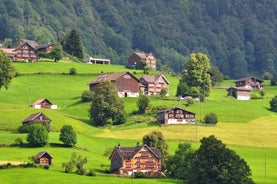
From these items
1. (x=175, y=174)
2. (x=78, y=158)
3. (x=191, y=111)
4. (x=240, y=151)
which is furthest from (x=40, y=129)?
(x=191, y=111)

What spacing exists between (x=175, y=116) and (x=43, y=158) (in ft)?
160

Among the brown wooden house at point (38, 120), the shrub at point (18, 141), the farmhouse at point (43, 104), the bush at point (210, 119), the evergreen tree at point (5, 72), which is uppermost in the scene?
the evergreen tree at point (5, 72)

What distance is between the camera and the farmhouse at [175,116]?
173250mm

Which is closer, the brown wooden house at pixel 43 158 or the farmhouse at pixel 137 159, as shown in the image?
the brown wooden house at pixel 43 158

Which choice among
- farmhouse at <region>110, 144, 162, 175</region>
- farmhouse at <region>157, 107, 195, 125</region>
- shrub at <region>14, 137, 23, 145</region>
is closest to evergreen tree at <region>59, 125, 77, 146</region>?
shrub at <region>14, 137, 23, 145</region>

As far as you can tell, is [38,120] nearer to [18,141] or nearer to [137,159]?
[18,141]

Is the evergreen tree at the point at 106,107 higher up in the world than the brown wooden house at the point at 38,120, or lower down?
higher up

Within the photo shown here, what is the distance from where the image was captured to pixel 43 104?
181875mm

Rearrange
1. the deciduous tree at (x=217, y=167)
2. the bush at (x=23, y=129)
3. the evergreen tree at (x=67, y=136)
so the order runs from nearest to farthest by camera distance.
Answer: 1. the deciduous tree at (x=217, y=167)
2. the evergreen tree at (x=67, y=136)
3. the bush at (x=23, y=129)

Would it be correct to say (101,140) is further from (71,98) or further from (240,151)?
(71,98)

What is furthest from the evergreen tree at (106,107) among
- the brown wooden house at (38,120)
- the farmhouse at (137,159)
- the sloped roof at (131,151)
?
the farmhouse at (137,159)

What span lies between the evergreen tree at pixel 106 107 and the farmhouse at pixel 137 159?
31.5 metres

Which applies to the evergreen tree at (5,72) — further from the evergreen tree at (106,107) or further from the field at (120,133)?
the evergreen tree at (106,107)

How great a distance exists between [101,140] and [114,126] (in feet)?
48.4
